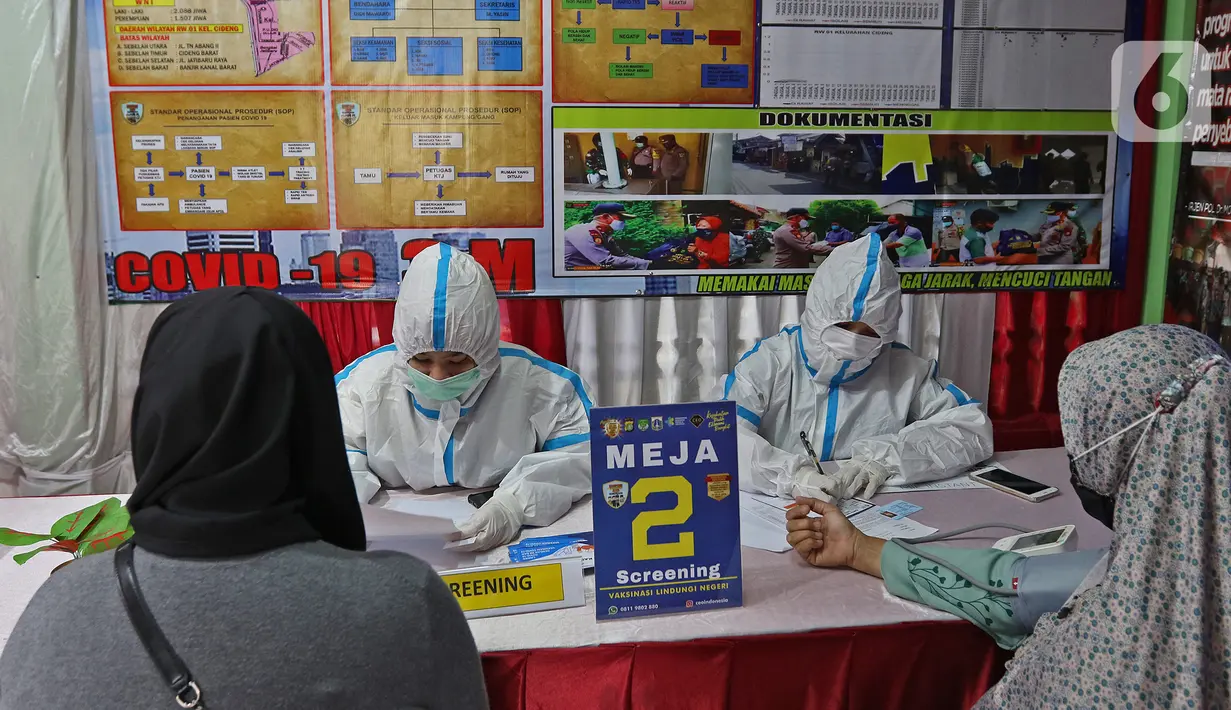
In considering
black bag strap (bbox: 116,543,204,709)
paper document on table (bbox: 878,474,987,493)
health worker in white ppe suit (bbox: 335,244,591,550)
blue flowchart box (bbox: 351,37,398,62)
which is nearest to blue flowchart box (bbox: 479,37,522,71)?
blue flowchart box (bbox: 351,37,398,62)

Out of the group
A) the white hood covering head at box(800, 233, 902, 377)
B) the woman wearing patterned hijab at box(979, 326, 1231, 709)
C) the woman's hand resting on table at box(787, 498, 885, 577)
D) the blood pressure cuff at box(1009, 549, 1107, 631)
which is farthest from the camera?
the white hood covering head at box(800, 233, 902, 377)

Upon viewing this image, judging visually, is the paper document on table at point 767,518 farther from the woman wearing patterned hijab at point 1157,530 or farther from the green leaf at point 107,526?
the green leaf at point 107,526

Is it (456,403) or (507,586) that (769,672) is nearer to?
(507,586)

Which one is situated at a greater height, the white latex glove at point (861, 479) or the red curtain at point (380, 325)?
the red curtain at point (380, 325)

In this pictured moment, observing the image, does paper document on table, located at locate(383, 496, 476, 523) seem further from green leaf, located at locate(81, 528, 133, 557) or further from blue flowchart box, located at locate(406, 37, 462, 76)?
blue flowchart box, located at locate(406, 37, 462, 76)

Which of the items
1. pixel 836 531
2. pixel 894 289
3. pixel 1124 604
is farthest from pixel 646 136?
pixel 1124 604

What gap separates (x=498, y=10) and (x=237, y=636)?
2.54 m

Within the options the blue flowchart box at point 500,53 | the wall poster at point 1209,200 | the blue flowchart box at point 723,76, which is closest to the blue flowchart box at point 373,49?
the blue flowchart box at point 500,53

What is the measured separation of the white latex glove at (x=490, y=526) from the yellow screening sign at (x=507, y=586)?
213mm

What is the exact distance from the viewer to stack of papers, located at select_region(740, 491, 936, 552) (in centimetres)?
185

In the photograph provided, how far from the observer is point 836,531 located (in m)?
1.73

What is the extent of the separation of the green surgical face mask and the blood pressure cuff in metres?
1.21

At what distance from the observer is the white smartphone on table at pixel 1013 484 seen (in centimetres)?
208

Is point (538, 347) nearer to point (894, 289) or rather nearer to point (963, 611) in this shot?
point (894, 289)
